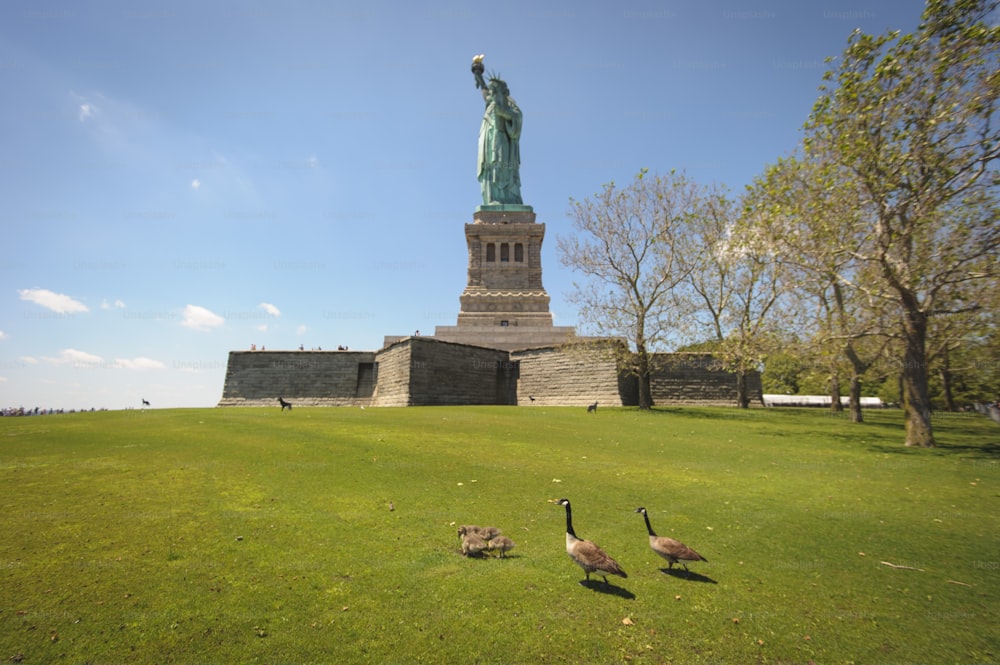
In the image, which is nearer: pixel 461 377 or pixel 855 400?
pixel 855 400

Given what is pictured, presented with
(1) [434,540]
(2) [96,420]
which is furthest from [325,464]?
(2) [96,420]

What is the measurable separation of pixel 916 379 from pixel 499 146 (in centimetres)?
5322

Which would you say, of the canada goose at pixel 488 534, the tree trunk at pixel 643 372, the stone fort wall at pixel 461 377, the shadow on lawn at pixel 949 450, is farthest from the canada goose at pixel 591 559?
the stone fort wall at pixel 461 377

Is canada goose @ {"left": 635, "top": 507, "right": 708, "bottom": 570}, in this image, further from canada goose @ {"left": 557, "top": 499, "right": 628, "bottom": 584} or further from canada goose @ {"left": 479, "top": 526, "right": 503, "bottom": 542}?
canada goose @ {"left": 479, "top": 526, "right": 503, "bottom": 542}

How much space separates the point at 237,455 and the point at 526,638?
1044 centimetres

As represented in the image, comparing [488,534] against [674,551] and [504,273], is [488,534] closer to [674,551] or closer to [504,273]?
[674,551]

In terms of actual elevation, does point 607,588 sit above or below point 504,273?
below

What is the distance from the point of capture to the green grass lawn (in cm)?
500

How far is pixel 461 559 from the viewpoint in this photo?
6.84 m

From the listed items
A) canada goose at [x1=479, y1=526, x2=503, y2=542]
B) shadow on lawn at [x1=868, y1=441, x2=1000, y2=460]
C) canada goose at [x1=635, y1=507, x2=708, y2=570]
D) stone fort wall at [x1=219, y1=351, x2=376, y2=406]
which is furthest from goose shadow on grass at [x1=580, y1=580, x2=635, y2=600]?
stone fort wall at [x1=219, y1=351, x2=376, y2=406]

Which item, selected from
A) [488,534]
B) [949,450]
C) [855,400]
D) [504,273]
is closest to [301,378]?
[504,273]

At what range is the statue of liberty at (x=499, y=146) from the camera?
61188 millimetres

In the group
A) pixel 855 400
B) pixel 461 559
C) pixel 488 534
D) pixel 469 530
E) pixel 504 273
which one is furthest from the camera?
pixel 504 273

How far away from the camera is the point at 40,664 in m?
4.41
